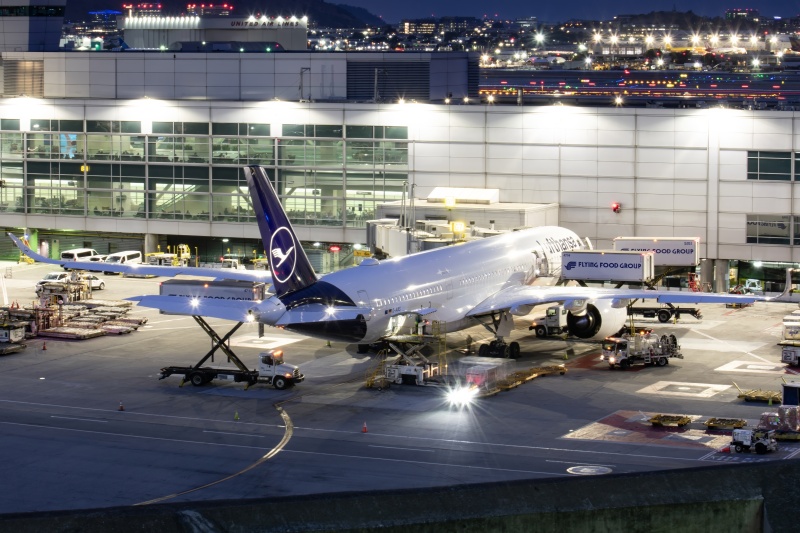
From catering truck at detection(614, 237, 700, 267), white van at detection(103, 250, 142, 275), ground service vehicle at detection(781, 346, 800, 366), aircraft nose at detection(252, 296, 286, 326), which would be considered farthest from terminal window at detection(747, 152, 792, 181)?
white van at detection(103, 250, 142, 275)

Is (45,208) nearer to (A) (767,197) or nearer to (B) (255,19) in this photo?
(B) (255,19)

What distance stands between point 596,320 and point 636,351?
18.5 ft

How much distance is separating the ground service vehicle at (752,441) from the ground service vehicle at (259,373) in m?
20.3

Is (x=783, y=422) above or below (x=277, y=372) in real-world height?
below

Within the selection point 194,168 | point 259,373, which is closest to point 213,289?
point 259,373

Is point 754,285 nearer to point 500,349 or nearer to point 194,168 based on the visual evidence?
point 500,349

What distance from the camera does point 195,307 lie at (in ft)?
170

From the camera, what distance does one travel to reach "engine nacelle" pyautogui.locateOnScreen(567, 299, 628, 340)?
216 ft

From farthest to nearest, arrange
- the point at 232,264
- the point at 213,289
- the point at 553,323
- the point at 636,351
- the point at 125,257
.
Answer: the point at 125,257 → the point at 232,264 → the point at 553,323 → the point at 213,289 → the point at 636,351

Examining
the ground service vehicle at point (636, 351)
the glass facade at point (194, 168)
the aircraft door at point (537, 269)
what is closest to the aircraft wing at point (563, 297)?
the ground service vehicle at point (636, 351)

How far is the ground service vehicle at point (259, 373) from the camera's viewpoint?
185ft

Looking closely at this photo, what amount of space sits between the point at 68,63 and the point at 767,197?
56.9 meters

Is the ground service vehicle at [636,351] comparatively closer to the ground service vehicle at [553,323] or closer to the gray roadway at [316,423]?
the gray roadway at [316,423]

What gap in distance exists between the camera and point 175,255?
98.2 meters
